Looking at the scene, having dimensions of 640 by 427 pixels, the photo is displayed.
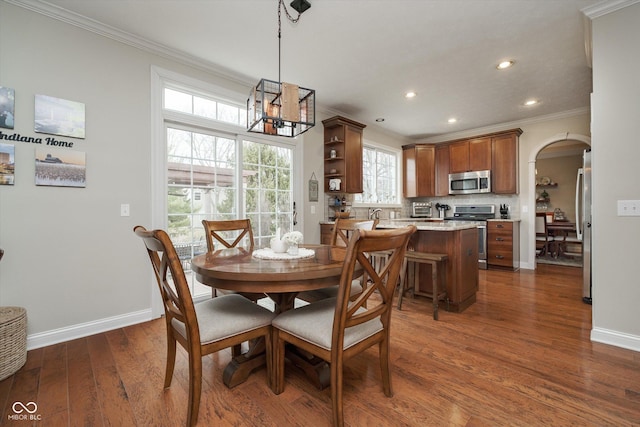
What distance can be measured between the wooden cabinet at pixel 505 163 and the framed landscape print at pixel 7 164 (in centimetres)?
638

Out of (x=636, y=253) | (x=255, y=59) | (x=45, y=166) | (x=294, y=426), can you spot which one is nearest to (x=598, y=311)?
(x=636, y=253)

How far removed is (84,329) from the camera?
2.41 meters

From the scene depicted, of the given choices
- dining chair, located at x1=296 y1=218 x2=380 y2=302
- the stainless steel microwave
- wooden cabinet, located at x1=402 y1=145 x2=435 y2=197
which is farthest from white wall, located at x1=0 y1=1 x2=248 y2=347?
the stainless steel microwave

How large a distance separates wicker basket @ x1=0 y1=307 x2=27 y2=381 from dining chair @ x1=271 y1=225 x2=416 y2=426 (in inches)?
68.0

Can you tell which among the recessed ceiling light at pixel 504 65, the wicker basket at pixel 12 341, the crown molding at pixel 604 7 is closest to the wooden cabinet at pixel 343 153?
the recessed ceiling light at pixel 504 65

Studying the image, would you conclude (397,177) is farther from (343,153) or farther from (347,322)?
(347,322)

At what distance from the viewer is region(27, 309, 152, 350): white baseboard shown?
2207mm

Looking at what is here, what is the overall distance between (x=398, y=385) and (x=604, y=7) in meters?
3.22

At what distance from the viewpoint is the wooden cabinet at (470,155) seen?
5.35 m

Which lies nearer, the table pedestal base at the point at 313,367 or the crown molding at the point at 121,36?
the table pedestal base at the point at 313,367

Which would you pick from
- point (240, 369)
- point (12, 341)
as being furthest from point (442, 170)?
point (12, 341)

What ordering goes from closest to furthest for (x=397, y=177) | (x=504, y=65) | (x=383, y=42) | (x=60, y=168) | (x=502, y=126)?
(x=60, y=168) → (x=383, y=42) → (x=504, y=65) → (x=502, y=126) → (x=397, y=177)

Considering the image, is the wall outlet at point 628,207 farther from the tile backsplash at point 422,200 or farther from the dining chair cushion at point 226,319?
the tile backsplash at point 422,200

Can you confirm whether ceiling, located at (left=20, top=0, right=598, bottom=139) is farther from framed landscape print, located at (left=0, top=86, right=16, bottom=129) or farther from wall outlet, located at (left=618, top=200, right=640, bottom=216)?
wall outlet, located at (left=618, top=200, right=640, bottom=216)
